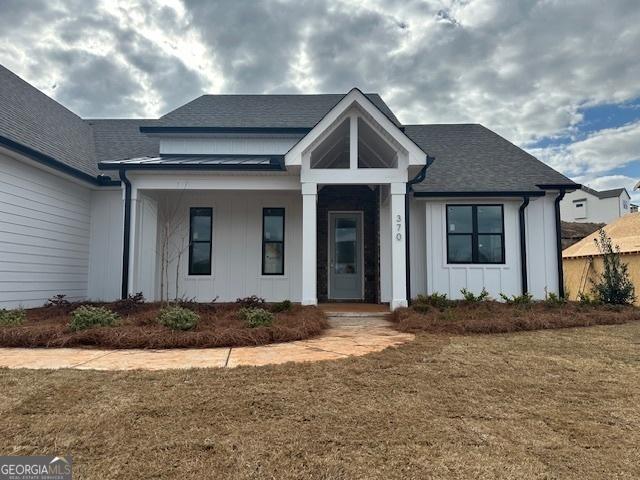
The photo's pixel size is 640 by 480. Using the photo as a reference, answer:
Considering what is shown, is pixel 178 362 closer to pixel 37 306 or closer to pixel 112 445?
pixel 112 445

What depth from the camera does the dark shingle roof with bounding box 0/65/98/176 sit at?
8516 mm


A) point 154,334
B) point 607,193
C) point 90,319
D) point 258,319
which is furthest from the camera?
point 607,193

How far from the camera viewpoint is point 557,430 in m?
2.87

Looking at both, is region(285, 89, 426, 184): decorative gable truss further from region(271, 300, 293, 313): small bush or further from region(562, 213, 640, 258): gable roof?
region(562, 213, 640, 258): gable roof

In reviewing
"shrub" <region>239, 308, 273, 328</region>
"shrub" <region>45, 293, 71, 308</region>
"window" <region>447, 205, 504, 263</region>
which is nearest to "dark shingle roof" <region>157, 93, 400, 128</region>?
"window" <region>447, 205, 504, 263</region>

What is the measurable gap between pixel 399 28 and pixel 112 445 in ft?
43.0

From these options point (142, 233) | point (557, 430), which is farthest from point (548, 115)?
point (557, 430)

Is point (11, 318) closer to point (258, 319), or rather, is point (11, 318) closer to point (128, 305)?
point (128, 305)

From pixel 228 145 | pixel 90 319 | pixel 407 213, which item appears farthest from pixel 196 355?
pixel 228 145

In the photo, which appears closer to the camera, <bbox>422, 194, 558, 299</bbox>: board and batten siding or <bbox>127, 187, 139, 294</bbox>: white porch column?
<bbox>127, 187, 139, 294</bbox>: white porch column

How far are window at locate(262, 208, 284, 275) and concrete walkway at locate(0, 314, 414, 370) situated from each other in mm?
4742

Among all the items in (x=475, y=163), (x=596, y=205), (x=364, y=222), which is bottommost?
(x=364, y=222)

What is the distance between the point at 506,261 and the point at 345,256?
4.12m

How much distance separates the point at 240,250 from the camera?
1071 cm
